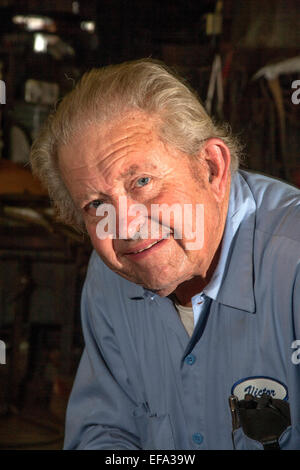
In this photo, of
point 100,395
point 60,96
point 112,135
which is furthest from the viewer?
point 60,96

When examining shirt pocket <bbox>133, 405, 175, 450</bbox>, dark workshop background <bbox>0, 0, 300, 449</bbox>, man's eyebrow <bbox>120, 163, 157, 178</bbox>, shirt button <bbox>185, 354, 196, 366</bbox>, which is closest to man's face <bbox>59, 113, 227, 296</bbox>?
man's eyebrow <bbox>120, 163, 157, 178</bbox>

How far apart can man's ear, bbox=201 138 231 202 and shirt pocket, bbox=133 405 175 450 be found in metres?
0.41

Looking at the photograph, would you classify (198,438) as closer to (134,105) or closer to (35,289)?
(134,105)

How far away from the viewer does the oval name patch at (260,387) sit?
1.04 m

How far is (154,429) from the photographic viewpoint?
1178 mm

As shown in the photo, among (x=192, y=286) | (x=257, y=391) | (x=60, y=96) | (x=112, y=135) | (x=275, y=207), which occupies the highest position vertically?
(x=60, y=96)

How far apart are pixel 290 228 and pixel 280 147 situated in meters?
1.26

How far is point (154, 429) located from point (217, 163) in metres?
0.49

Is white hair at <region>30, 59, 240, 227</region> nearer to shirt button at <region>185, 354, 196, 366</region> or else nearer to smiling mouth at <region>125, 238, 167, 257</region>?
smiling mouth at <region>125, 238, 167, 257</region>

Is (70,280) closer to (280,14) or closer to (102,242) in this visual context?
(280,14)

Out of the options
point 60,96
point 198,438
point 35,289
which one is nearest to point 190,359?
point 198,438

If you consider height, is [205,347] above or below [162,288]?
below

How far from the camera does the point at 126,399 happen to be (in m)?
1.21
